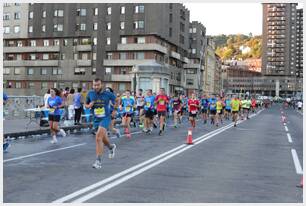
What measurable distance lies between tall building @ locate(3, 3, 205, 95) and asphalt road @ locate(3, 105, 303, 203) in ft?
189

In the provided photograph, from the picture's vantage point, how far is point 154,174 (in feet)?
28.6

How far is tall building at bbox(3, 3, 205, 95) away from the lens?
7262 cm

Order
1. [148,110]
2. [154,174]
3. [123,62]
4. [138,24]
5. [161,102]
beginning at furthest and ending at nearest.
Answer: [123,62] → [138,24] → [148,110] → [161,102] → [154,174]

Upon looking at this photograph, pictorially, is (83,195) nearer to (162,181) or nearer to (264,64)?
(162,181)

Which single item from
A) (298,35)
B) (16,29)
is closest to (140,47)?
(16,29)

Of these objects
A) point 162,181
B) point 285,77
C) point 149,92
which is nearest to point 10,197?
point 162,181

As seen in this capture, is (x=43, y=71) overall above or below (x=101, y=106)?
above

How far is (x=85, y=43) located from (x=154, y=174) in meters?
68.3

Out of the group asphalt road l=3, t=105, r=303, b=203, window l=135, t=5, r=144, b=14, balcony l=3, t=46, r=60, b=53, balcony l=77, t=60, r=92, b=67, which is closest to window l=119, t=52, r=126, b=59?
balcony l=77, t=60, r=92, b=67

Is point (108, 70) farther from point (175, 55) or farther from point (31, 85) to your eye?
point (31, 85)

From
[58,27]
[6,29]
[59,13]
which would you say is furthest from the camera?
[6,29]

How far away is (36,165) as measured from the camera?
31.4 ft

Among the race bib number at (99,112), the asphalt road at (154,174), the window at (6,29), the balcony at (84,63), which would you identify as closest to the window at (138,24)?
the balcony at (84,63)

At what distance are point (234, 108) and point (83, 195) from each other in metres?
20.6
